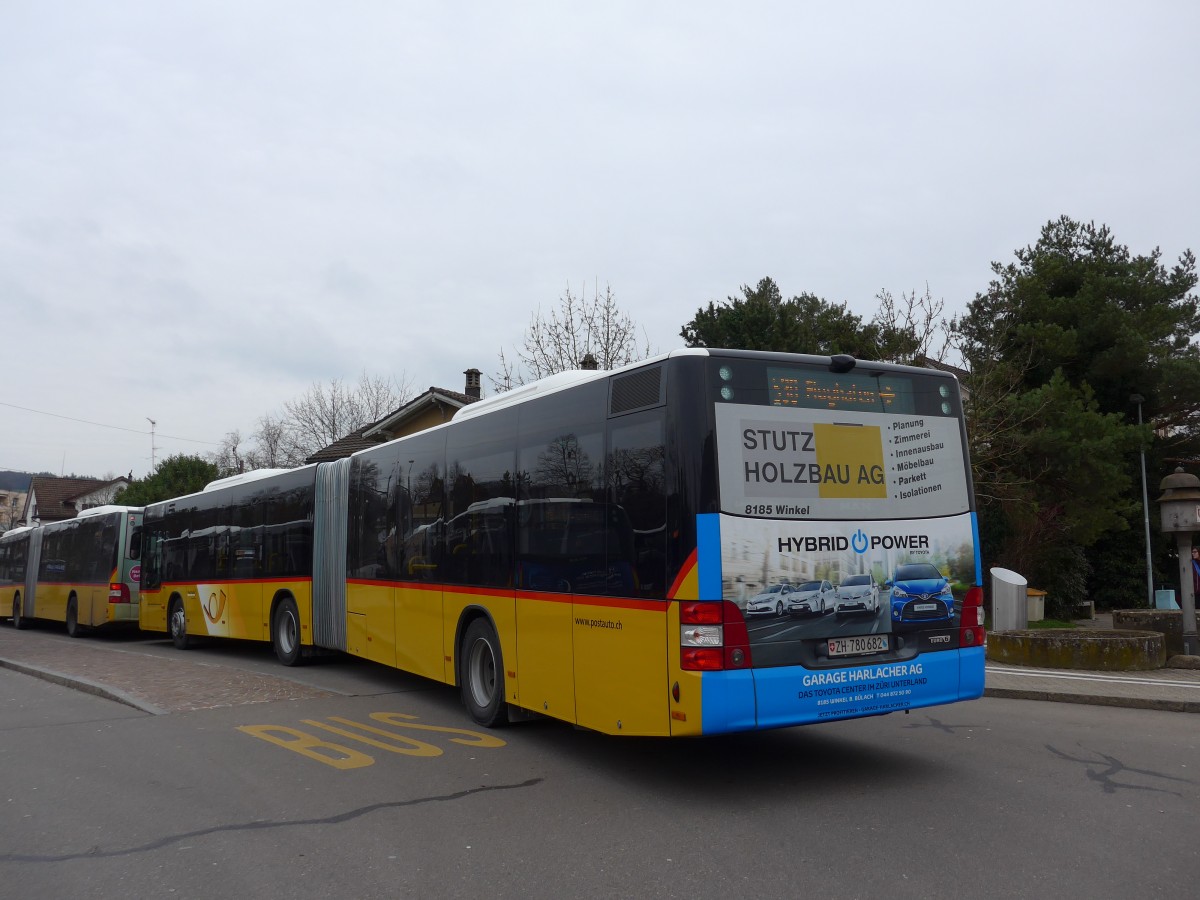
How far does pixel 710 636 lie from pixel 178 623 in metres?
16.0

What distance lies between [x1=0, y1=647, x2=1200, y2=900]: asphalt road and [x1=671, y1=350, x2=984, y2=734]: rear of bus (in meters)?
0.75

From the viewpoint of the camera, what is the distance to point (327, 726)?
31.6 feet

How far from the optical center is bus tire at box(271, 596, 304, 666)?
1456 cm

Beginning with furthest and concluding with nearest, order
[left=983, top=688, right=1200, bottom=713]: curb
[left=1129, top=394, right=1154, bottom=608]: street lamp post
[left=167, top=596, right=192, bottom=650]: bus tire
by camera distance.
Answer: [left=1129, top=394, right=1154, bottom=608]: street lamp post
[left=167, top=596, right=192, bottom=650]: bus tire
[left=983, top=688, right=1200, bottom=713]: curb

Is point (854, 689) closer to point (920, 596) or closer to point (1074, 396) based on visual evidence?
point (920, 596)

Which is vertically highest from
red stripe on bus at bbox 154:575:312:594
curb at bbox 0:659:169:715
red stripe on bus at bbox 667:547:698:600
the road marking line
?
red stripe on bus at bbox 667:547:698:600

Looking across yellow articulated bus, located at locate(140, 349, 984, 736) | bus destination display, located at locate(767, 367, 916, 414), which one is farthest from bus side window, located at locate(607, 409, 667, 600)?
bus destination display, located at locate(767, 367, 916, 414)

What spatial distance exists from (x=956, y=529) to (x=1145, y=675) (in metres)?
6.67

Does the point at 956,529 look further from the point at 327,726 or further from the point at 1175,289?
the point at 1175,289

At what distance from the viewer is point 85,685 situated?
1261 centimetres

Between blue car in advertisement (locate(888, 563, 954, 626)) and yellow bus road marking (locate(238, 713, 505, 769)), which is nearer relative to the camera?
blue car in advertisement (locate(888, 563, 954, 626))

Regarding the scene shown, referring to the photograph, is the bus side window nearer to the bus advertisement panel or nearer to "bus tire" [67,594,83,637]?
the bus advertisement panel

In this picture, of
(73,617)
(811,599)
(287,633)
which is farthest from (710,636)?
(73,617)

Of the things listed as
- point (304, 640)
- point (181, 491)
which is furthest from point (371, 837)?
point (181, 491)
